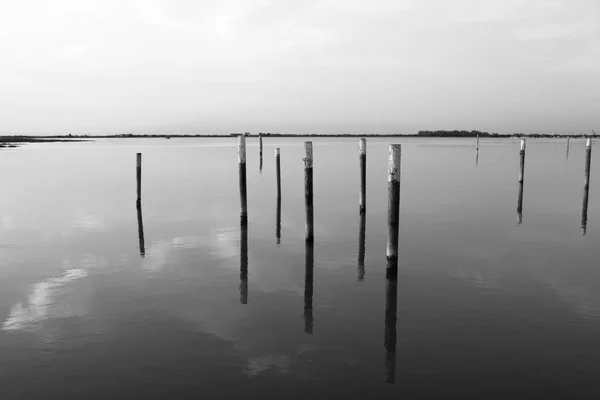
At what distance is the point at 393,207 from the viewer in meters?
9.59

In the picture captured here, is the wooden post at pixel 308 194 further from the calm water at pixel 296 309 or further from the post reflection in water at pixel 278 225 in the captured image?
the post reflection in water at pixel 278 225

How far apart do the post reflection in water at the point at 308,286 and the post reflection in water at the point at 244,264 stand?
1126mm

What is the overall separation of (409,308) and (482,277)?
263 centimetres

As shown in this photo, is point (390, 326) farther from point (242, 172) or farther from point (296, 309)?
point (242, 172)

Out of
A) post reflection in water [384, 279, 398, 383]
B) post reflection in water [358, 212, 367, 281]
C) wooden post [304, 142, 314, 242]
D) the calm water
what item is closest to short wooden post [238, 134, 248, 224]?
the calm water

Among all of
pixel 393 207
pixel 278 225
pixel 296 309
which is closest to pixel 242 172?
pixel 278 225

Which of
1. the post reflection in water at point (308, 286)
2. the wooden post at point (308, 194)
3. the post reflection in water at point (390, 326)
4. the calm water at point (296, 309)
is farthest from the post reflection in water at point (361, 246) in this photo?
the wooden post at point (308, 194)

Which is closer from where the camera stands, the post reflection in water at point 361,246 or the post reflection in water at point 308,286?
the post reflection in water at point 308,286

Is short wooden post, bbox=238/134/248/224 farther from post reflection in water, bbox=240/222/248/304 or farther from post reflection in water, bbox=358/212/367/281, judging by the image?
post reflection in water, bbox=358/212/367/281

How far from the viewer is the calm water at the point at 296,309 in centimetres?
581

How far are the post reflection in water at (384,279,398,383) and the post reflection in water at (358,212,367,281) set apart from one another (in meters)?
0.85

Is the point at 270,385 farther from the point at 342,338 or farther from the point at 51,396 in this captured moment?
the point at 51,396

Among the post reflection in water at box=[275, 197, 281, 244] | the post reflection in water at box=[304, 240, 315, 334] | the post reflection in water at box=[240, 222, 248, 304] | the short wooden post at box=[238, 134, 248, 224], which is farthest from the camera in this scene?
the short wooden post at box=[238, 134, 248, 224]

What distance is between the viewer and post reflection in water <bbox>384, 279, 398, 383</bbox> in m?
6.09
